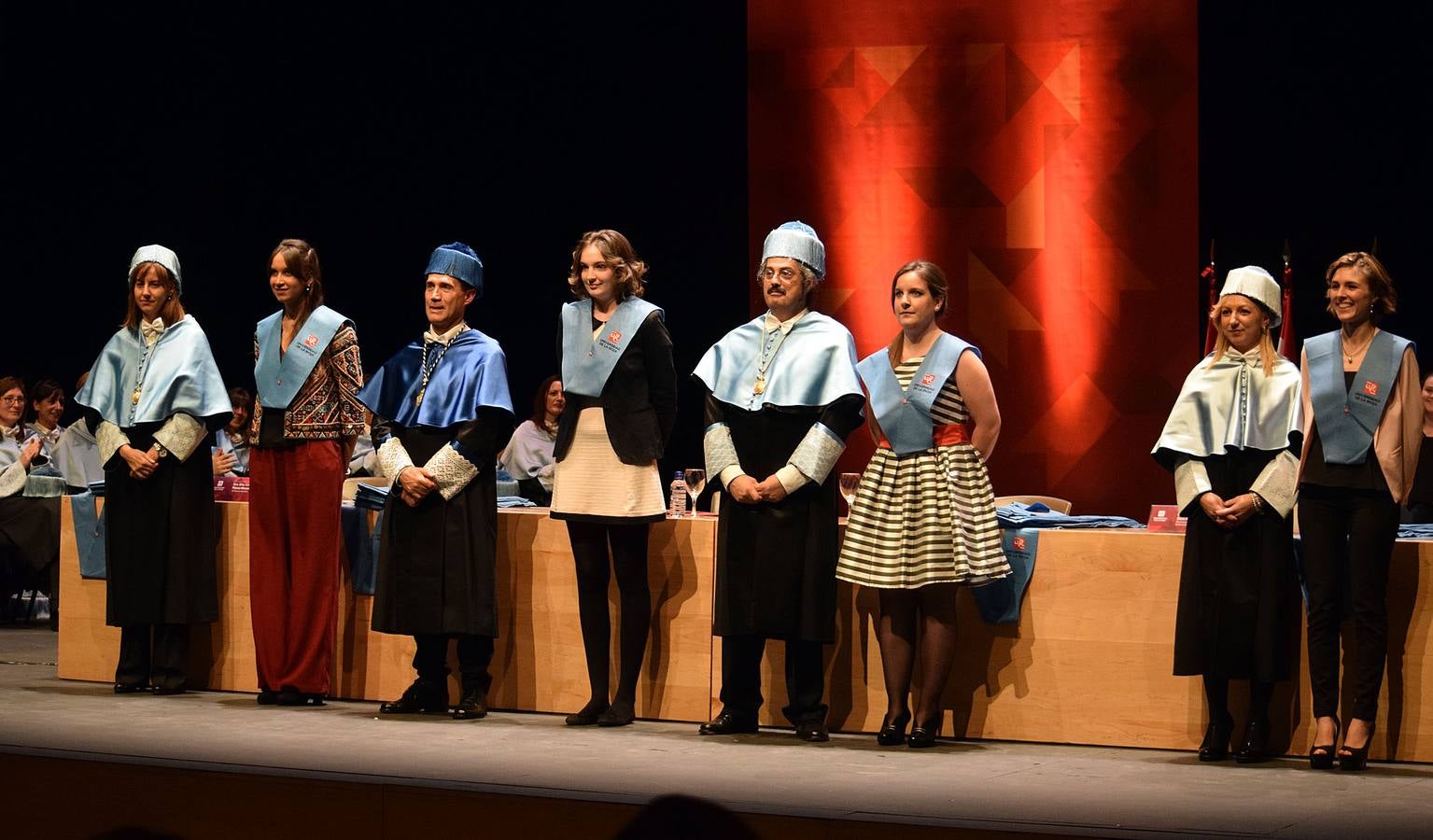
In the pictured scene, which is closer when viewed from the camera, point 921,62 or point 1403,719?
point 1403,719

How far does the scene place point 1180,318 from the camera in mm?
6488

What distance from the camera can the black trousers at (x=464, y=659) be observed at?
5.00m

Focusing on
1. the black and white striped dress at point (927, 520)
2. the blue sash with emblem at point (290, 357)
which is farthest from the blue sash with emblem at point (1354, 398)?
the blue sash with emblem at point (290, 357)

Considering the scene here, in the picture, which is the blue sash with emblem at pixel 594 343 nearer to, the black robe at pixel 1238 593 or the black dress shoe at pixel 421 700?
the black dress shoe at pixel 421 700

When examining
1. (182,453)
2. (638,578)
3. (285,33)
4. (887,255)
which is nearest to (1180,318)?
(887,255)

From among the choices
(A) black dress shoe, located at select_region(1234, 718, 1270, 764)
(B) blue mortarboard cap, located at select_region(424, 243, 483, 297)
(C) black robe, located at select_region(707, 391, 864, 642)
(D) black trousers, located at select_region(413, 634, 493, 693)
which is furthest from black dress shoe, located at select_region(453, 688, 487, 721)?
(A) black dress shoe, located at select_region(1234, 718, 1270, 764)

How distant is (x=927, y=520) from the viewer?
4.43 meters

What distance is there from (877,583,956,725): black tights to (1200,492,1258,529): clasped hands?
2.20 feet

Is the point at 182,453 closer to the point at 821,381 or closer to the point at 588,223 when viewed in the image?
the point at 821,381

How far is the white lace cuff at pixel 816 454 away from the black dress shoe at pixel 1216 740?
1164mm

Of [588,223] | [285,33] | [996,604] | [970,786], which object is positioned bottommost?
[970,786]

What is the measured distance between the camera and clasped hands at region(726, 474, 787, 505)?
4.52 m

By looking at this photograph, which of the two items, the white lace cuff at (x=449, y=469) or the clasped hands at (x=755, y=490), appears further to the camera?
the white lace cuff at (x=449, y=469)

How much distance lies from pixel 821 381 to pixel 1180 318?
2.40m
